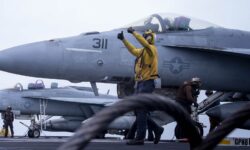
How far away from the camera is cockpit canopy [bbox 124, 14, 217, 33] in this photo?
Result: 11617 mm

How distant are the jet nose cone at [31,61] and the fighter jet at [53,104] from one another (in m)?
14.9

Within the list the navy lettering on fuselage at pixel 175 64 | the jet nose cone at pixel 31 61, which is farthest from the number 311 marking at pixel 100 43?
the navy lettering on fuselage at pixel 175 64

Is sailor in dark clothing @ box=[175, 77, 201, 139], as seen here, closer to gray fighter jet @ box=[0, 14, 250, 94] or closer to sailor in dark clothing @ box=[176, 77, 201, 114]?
sailor in dark clothing @ box=[176, 77, 201, 114]

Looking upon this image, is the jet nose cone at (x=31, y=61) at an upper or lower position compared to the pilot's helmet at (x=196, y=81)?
upper

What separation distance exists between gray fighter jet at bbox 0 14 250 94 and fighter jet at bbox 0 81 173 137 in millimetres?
14089

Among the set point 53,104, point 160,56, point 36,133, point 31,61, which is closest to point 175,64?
point 160,56

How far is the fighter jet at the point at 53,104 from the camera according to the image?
26328mm

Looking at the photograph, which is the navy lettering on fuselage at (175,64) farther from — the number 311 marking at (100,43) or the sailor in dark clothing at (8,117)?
the sailor in dark clothing at (8,117)

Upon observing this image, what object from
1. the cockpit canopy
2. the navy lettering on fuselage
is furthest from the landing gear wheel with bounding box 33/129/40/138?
the navy lettering on fuselage

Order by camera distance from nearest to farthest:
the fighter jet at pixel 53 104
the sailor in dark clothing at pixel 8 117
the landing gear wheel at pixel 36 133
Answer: the landing gear wheel at pixel 36 133 < the sailor in dark clothing at pixel 8 117 < the fighter jet at pixel 53 104

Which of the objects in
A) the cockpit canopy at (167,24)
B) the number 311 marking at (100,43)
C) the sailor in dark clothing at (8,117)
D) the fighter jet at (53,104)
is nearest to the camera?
the number 311 marking at (100,43)

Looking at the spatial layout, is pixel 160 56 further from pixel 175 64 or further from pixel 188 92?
pixel 188 92

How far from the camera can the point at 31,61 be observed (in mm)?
10367

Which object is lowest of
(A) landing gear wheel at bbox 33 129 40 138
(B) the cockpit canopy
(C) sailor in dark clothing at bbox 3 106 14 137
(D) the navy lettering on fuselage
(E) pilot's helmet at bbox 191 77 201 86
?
(A) landing gear wheel at bbox 33 129 40 138
